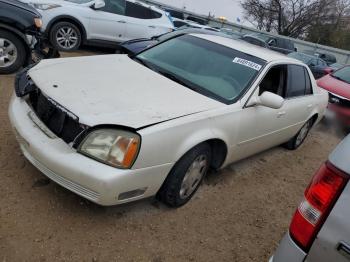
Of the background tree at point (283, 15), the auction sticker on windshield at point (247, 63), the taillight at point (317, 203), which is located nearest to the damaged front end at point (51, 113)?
the taillight at point (317, 203)

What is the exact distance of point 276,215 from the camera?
4.11 meters

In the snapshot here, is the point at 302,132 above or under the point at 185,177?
under

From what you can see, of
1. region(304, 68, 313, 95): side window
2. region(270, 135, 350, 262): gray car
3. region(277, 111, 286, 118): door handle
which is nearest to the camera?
region(270, 135, 350, 262): gray car

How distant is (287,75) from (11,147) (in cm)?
332

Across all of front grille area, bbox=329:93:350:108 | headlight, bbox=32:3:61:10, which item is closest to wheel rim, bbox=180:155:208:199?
front grille area, bbox=329:93:350:108

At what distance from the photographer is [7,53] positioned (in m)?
6.07

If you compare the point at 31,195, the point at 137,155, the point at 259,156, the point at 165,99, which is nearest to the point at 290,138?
the point at 259,156

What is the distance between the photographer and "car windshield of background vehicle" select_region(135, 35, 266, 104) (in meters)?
4.01

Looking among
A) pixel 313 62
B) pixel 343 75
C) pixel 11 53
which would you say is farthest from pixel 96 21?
pixel 313 62

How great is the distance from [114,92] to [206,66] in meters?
1.26

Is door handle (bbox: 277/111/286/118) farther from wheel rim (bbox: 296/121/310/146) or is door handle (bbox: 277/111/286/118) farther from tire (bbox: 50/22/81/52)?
tire (bbox: 50/22/81/52)

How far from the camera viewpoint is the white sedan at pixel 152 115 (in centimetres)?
292

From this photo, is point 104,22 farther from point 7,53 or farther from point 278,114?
point 278,114

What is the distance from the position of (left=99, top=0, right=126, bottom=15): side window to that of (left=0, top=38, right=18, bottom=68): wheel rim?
384 cm
